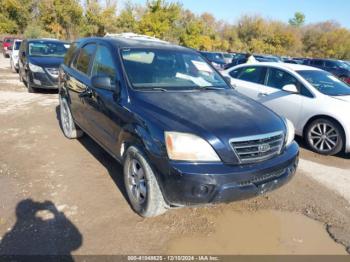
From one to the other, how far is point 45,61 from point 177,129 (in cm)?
847

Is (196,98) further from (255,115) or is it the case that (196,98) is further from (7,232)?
(7,232)

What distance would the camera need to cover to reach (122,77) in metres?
3.95

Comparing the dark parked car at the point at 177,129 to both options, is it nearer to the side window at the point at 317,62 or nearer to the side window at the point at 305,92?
the side window at the point at 305,92

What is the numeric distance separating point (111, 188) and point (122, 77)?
1.41 metres

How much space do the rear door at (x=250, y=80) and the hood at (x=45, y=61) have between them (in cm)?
552

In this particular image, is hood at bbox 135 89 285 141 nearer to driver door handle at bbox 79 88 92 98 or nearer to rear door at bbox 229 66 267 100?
driver door handle at bbox 79 88 92 98

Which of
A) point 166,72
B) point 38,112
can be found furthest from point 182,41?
point 166,72

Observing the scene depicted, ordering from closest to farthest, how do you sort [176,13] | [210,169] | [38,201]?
1. [210,169]
2. [38,201]
3. [176,13]

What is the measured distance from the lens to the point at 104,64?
4484 millimetres

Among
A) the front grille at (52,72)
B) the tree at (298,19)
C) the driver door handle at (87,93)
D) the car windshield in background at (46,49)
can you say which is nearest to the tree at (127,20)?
the car windshield in background at (46,49)

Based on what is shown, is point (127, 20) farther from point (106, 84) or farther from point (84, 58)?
point (106, 84)

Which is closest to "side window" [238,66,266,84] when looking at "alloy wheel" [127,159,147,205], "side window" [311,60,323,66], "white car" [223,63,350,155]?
"white car" [223,63,350,155]

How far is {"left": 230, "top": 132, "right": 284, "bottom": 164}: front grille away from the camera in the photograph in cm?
316

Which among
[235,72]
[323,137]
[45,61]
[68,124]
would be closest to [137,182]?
[68,124]
